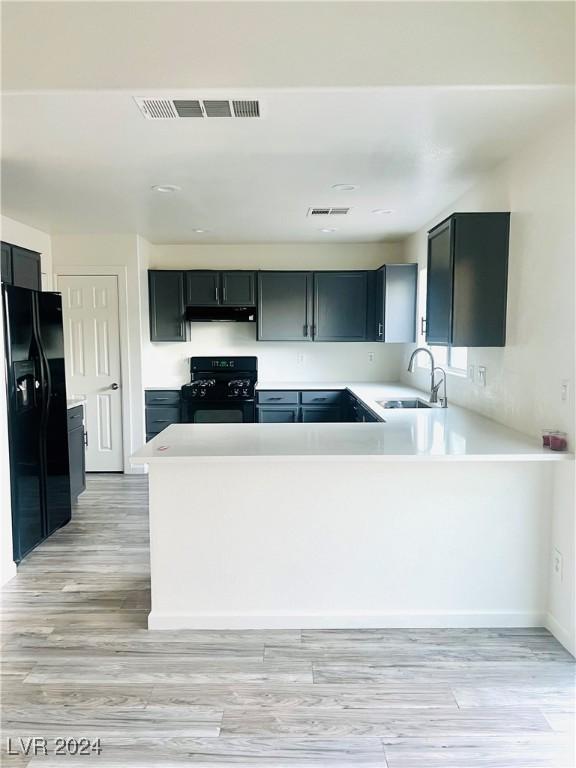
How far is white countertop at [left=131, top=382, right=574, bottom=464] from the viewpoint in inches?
81.6

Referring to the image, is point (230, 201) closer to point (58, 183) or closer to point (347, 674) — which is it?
point (58, 183)

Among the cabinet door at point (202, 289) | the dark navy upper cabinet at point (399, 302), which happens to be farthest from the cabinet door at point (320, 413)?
the cabinet door at point (202, 289)

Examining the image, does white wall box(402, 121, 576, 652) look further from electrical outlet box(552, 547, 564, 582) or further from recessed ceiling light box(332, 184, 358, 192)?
recessed ceiling light box(332, 184, 358, 192)

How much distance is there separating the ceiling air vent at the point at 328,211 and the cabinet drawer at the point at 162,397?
2.31 meters

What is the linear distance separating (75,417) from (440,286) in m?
3.09

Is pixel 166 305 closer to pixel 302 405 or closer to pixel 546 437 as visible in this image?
pixel 302 405

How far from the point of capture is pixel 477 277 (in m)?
2.75

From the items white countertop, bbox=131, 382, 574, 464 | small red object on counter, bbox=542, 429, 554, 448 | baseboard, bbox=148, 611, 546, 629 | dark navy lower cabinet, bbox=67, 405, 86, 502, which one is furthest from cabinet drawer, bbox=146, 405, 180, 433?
small red object on counter, bbox=542, 429, 554, 448

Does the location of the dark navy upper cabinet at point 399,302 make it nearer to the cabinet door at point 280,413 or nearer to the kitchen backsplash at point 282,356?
the kitchen backsplash at point 282,356

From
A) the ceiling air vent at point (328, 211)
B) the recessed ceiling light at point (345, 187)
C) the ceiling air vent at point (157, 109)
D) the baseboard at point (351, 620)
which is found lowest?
the baseboard at point (351, 620)

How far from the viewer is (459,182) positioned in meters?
3.16

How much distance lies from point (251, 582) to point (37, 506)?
179cm

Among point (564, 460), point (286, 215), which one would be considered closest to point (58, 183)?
point (286, 215)

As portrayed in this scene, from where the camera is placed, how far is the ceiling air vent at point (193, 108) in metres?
2.00
